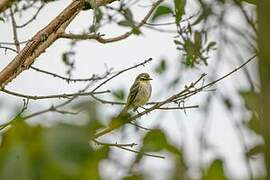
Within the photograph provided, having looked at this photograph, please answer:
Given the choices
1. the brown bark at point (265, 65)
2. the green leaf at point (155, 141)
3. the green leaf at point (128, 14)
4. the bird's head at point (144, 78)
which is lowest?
the bird's head at point (144, 78)

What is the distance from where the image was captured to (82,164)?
0.74m

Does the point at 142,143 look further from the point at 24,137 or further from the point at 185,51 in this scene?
the point at 185,51

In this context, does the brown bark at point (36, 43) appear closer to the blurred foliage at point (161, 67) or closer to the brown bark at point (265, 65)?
the blurred foliage at point (161, 67)

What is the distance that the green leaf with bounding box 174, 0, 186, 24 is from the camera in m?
2.81

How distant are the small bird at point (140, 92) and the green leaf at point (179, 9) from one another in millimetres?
2561

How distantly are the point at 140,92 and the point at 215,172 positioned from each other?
5399 millimetres

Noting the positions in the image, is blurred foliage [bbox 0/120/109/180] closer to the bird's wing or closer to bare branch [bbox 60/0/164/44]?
bare branch [bbox 60/0/164/44]

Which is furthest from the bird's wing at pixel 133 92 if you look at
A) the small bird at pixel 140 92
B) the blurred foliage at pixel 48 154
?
the blurred foliage at pixel 48 154

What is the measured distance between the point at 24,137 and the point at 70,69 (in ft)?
10.8

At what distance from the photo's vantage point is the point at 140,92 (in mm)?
6398

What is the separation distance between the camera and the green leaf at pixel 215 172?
3.24 ft

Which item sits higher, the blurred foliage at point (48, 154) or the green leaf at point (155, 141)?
the blurred foliage at point (48, 154)

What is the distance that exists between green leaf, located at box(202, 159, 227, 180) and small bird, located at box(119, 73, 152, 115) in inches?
185

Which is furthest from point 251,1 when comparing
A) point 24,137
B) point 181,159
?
point 24,137
